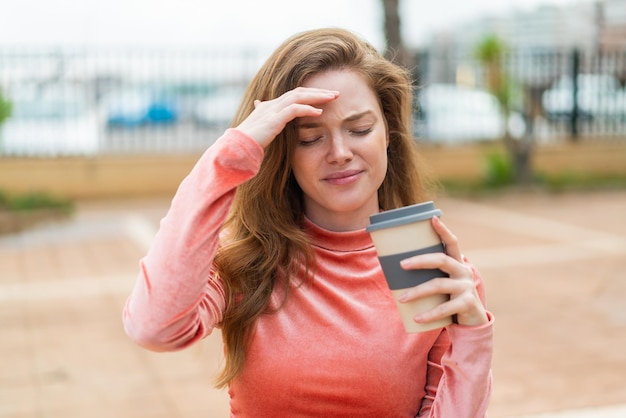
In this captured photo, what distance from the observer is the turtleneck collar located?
1.79 meters

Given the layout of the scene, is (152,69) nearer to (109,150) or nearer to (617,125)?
(109,150)

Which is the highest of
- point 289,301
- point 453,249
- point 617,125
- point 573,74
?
point 453,249

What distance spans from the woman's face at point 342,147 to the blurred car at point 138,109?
33.9 feet

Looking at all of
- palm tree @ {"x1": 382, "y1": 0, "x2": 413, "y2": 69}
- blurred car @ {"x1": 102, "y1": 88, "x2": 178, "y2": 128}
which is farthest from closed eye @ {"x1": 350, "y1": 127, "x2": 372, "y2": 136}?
blurred car @ {"x1": 102, "y1": 88, "x2": 178, "y2": 128}

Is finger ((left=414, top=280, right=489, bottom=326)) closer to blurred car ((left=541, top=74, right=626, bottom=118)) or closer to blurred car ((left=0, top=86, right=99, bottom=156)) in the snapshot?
blurred car ((left=0, top=86, right=99, bottom=156))

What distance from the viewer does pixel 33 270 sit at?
22.6ft

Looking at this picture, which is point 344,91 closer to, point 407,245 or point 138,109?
point 407,245

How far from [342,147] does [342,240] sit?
226 mm

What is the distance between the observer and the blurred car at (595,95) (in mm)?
13125

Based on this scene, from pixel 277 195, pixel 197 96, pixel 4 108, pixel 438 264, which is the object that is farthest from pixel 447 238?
pixel 197 96

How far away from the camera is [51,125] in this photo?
37.1ft

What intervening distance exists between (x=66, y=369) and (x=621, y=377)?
2774 mm

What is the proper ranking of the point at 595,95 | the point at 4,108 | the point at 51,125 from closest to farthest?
the point at 4,108 < the point at 51,125 < the point at 595,95

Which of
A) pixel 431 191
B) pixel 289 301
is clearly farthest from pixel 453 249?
pixel 431 191
